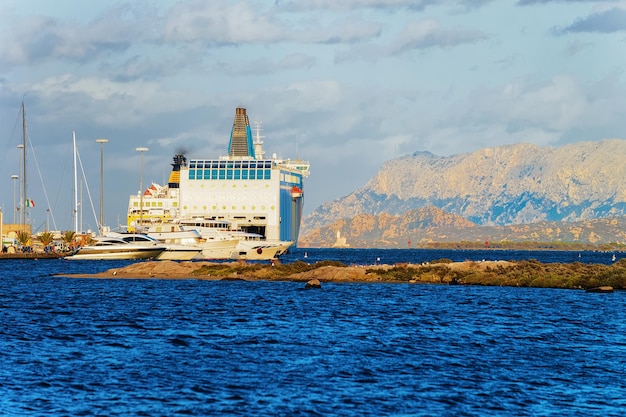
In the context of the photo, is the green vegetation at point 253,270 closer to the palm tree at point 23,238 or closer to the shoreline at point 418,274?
the shoreline at point 418,274

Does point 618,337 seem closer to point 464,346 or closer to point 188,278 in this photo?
point 464,346

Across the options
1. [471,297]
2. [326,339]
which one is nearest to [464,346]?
[326,339]

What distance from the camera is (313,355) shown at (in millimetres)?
36188

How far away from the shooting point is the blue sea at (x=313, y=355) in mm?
27203

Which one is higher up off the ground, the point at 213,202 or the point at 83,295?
the point at 213,202

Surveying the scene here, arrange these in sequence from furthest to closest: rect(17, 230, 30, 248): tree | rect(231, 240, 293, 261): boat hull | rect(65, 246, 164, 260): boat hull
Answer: rect(17, 230, 30, 248): tree
rect(231, 240, 293, 261): boat hull
rect(65, 246, 164, 260): boat hull

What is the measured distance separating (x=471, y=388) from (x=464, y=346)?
9.64m

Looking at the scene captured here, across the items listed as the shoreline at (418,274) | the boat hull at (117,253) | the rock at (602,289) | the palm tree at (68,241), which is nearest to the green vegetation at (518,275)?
the shoreline at (418,274)

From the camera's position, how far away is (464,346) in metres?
39.2

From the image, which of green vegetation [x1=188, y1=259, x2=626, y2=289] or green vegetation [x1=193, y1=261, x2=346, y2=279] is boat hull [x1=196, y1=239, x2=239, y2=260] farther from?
green vegetation [x1=188, y1=259, x2=626, y2=289]

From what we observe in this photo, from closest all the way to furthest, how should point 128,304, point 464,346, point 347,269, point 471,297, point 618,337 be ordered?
point 464,346
point 618,337
point 128,304
point 471,297
point 347,269

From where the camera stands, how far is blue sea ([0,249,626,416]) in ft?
89.2

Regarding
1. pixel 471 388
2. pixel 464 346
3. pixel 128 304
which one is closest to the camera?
pixel 471 388

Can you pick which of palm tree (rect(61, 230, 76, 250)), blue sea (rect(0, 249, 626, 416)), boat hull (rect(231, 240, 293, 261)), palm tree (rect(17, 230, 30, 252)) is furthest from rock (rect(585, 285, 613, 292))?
palm tree (rect(61, 230, 76, 250))
